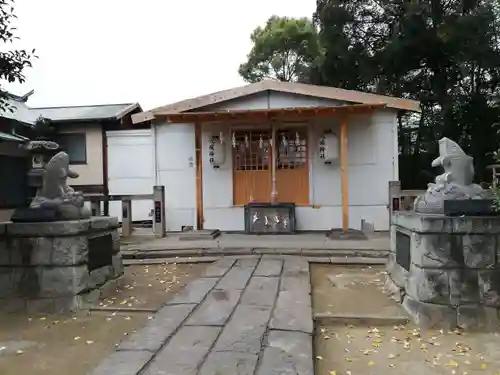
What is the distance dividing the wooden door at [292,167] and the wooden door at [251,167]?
0.30m

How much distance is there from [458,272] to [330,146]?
653 cm

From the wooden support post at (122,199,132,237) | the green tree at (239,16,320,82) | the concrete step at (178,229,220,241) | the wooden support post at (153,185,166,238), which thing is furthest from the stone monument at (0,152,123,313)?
the green tree at (239,16,320,82)

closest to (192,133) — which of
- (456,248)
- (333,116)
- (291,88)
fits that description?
(291,88)

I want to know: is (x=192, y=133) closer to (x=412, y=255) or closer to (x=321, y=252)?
(x=321, y=252)

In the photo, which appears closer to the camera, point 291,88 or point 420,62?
point 291,88

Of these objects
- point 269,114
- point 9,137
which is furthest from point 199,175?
point 9,137

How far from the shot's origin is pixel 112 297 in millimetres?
5555

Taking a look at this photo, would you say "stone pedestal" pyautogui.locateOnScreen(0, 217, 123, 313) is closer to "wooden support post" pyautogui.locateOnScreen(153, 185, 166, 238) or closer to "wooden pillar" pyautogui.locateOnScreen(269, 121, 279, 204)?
"wooden support post" pyautogui.locateOnScreen(153, 185, 166, 238)

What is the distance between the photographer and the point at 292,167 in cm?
1126

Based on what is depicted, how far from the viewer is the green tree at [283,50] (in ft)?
73.1

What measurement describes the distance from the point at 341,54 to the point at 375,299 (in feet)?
37.6

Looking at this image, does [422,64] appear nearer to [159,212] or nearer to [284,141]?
[284,141]

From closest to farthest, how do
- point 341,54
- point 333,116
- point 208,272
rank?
point 208,272 → point 333,116 → point 341,54

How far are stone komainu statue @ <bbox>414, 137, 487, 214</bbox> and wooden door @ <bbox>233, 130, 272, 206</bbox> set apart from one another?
6607 millimetres
